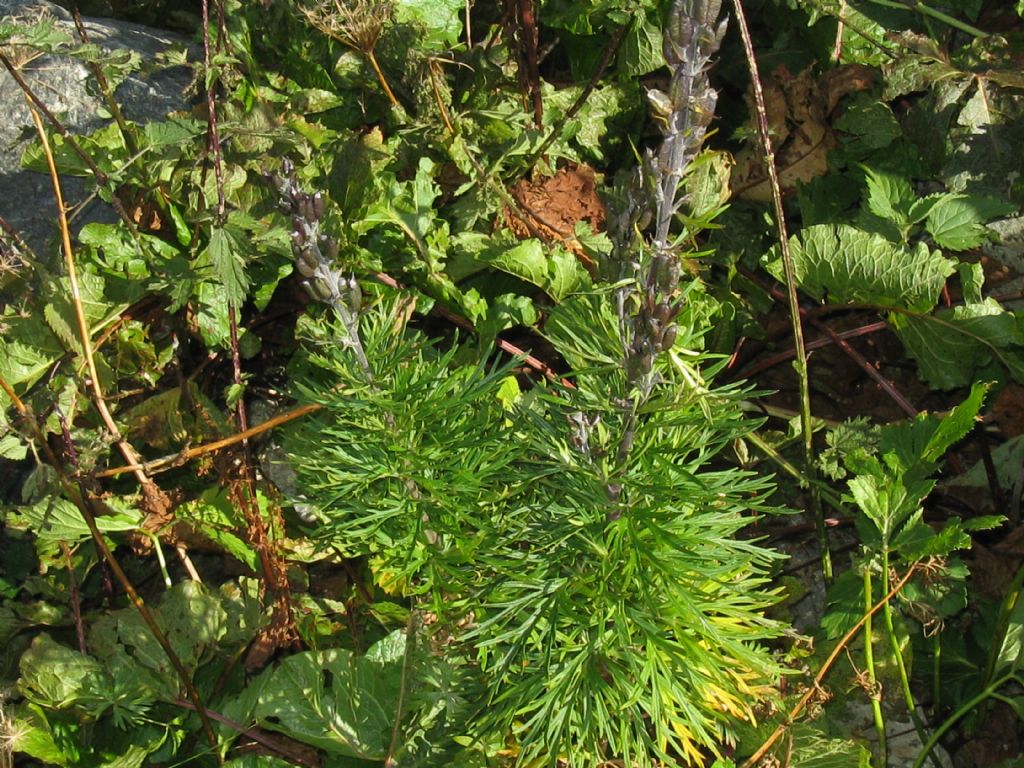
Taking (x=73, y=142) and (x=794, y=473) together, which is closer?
(x=794, y=473)

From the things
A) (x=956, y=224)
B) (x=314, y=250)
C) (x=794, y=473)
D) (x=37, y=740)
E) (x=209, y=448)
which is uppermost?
(x=314, y=250)

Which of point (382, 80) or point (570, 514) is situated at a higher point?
point (382, 80)

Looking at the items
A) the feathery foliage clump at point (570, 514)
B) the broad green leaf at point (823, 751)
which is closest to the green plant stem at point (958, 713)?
the broad green leaf at point (823, 751)

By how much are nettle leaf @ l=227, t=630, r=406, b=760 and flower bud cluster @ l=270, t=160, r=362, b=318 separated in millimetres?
1262

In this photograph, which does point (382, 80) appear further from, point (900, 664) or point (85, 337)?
point (900, 664)

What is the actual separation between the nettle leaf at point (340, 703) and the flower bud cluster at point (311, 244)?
4.14ft

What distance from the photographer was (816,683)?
9.02ft

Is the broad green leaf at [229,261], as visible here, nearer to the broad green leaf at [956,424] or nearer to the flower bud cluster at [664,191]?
the flower bud cluster at [664,191]

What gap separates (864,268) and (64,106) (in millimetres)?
3161

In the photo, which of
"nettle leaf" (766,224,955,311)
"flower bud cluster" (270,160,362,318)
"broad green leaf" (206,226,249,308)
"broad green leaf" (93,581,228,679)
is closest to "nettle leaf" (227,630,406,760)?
"broad green leaf" (93,581,228,679)

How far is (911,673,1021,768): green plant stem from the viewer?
275cm

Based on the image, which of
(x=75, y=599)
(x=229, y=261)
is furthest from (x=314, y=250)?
(x=75, y=599)

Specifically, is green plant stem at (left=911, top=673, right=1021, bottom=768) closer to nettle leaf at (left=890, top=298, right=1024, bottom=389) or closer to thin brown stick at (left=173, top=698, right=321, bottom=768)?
nettle leaf at (left=890, top=298, right=1024, bottom=389)

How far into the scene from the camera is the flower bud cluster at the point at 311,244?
201 cm
